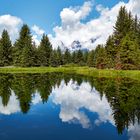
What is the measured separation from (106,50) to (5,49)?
120 feet

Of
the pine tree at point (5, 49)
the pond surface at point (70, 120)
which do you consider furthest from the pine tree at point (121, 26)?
A: the pond surface at point (70, 120)

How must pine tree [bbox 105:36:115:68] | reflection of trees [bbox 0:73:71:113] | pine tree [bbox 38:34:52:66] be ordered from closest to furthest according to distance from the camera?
1. reflection of trees [bbox 0:73:71:113]
2. pine tree [bbox 105:36:115:68]
3. pine tree [bbox 38:34:52:66]

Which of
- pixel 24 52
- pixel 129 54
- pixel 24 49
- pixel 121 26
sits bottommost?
pixel 129 54

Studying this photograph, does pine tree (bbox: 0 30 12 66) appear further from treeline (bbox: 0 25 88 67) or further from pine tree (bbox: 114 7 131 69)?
pine tree (bbox: 114 7 131 69)

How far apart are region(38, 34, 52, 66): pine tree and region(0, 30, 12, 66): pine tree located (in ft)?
32.3

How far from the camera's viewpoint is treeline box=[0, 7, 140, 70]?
2569 inches

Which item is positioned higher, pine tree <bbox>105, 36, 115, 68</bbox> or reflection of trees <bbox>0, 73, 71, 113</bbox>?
pine tree <bbox>105, 36, 115, 68</bbox>

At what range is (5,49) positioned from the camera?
99500 millimetres

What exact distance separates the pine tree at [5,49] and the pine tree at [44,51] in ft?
32.3

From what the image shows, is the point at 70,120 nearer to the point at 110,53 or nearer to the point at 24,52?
the point at 110,53

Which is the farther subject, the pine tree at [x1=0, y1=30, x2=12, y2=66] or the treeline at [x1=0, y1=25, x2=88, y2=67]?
the pine tree at [x1=0, y1=30, x2=12, y2=66]

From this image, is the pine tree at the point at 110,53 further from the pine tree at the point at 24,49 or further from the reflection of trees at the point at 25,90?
the reflection of trees at the point at 25,90

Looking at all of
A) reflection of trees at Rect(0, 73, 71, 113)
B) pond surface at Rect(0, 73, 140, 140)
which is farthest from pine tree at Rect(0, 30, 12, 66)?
pond surface at Rect(0, 73, 140, 140)

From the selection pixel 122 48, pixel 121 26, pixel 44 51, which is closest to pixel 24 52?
pixel 44 51
